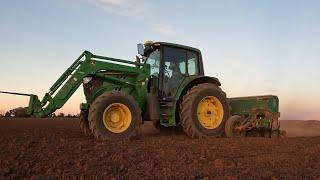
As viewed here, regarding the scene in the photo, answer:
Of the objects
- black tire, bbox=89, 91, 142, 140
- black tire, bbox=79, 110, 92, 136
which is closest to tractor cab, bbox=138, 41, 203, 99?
black tire, bbox=89, 91, 142, 140

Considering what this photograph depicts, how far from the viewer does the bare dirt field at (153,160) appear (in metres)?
5.89

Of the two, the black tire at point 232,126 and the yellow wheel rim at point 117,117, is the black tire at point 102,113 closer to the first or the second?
the yellow wheel rim at point 117,117

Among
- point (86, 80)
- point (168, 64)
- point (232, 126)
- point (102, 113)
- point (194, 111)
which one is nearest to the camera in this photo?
point (102, 113)

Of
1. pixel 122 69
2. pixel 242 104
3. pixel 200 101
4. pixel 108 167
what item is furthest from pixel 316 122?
pixel 108 167

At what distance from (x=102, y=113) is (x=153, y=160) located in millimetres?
2916

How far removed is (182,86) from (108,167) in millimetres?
5186

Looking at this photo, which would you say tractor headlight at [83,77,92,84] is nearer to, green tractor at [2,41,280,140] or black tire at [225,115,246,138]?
green tractor at [2,41,280,140]

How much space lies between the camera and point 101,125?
31.2 feet

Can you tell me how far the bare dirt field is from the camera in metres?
5.89

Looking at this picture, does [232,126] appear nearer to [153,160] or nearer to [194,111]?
[194,111]

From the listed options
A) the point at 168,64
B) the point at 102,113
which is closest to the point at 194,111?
the point at 168,64

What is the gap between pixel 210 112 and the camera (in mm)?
11570

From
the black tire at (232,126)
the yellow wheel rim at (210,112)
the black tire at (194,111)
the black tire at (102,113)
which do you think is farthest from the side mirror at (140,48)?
the black tire at (232,126)

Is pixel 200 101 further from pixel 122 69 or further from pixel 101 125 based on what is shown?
pixel 101 125
